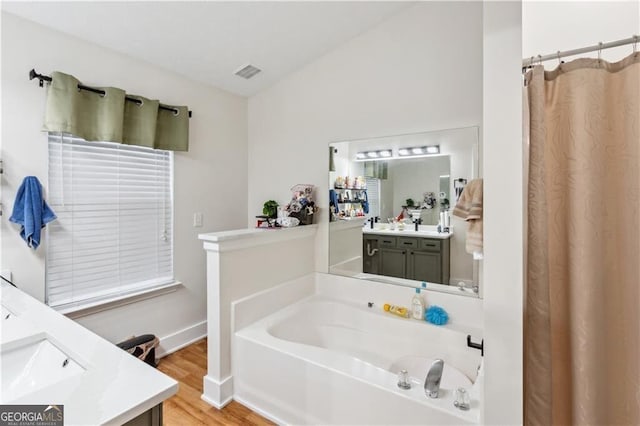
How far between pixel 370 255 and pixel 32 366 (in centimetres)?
210

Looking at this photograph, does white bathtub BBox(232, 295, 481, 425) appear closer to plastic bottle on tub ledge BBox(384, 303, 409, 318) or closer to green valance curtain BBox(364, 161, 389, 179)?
plastic bottle on tub ledge BBox(384, 303, 409, 318)

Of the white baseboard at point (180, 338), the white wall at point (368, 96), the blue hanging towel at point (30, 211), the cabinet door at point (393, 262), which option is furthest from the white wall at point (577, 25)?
the white baseboard at point (180, 338)

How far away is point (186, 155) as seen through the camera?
2.67 meters

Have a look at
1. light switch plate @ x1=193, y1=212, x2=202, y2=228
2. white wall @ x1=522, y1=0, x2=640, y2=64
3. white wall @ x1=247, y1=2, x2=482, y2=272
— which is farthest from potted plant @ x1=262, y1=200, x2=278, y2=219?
white wall @ x1=522, y1=0, x2=640, y2=64

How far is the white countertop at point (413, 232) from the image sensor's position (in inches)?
87.0

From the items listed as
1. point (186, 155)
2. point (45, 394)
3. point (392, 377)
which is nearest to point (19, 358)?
point (45, 394)

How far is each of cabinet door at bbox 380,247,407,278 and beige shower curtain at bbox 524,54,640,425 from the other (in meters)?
1.16

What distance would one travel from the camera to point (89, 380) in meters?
0.82

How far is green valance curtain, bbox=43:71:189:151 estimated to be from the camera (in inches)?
73.3

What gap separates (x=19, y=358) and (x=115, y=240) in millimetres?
1373

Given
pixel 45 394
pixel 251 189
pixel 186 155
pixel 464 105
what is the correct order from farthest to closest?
pixel 251 189
pixel 186 155
pixel 464 105
pixel 45 394

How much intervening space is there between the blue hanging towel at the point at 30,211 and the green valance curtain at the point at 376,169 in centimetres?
226

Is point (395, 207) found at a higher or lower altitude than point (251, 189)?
lower

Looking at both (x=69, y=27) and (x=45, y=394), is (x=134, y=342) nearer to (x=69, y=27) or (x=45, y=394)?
(x=45, y=394)
